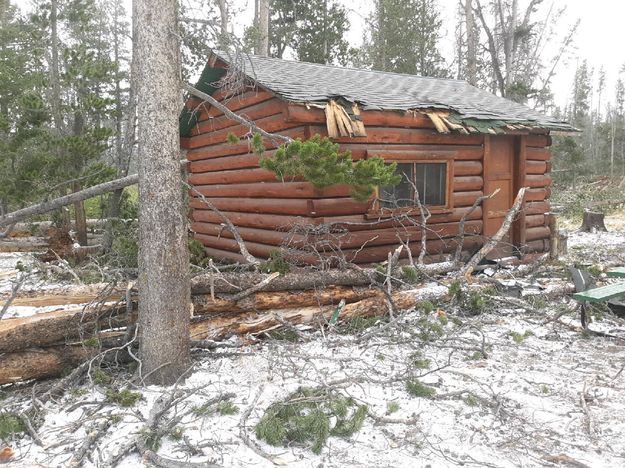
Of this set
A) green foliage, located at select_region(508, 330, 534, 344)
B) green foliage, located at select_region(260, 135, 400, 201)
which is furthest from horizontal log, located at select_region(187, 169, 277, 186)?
green foliage, located at select_region(508, 330, 534, 344)

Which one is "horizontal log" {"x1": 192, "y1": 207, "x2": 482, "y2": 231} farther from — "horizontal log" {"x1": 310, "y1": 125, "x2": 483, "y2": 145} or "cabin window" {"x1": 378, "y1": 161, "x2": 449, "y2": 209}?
"horizontal log" {"x1": 310, "y1": 125, "x2": 483, "y2": 145}

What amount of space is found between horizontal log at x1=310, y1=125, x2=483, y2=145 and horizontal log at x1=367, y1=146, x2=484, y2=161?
0.16 meters

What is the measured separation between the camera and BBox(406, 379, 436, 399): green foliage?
14.0 ft

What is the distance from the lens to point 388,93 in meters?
9.64

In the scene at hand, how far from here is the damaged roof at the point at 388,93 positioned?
800 centimetres

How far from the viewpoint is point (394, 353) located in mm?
5340

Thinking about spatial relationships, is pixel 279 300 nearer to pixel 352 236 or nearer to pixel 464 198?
pixel 352 236

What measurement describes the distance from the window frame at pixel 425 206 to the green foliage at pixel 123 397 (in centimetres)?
533

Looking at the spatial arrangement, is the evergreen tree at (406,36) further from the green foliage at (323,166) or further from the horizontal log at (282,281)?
the green foliage at (323,166)

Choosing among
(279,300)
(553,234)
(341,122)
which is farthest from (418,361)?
(553,234)

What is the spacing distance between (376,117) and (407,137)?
90 cm

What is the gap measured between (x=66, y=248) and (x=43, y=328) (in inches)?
349

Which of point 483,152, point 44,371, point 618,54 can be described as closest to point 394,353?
point 44,371

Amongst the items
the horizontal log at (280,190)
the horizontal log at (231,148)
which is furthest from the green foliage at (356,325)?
the horizontal log at (231,148)
